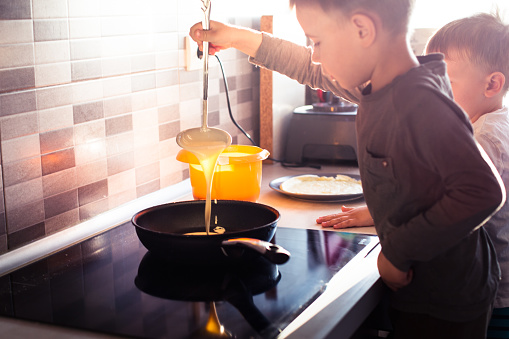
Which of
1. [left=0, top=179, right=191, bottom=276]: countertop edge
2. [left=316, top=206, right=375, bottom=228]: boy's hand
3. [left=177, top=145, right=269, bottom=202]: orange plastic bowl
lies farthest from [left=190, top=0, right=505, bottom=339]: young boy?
[left=0, top=179, right=191, bottom=276]: countertop edge

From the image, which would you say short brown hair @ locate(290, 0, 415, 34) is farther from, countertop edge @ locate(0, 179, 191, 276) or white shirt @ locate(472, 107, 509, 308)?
countertop edge @ locate(0, 179, 191, 276)

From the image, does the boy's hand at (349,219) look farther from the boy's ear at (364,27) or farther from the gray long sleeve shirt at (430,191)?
the boy's ear at (364,27)

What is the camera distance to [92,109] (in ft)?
4.40

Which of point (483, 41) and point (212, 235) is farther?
point (483, 41)

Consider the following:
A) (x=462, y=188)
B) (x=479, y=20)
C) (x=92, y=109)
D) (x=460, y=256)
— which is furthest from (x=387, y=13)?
(x=92, y=109)

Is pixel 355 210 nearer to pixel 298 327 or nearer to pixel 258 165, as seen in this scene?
pixel 258 165

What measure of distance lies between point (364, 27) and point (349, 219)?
55 centimetres

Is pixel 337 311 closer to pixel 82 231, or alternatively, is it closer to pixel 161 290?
pixel 161 290

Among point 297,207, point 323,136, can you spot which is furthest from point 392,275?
point 323,136

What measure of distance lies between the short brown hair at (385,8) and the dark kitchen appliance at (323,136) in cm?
97

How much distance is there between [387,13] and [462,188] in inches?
11.6

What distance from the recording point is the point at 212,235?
3.42ft

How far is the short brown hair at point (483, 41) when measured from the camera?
1.38m

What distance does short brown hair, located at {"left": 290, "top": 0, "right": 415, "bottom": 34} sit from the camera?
952mm
